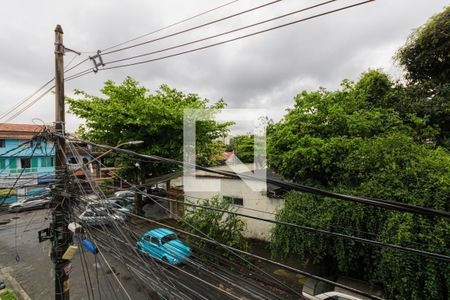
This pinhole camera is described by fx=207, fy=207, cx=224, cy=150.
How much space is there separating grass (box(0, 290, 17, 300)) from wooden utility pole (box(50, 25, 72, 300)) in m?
3.49

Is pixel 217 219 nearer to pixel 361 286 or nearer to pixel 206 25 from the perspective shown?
pixel 361 286

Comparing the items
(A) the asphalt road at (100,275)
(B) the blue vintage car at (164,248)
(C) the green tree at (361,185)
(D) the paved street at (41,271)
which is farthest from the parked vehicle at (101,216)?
(C) the green tree at (361,185)

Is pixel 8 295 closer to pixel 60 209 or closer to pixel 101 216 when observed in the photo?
pixel 60 209

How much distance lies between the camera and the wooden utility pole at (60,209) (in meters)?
3.86

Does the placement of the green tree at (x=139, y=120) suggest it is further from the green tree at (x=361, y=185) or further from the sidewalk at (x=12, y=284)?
the sidewalk at (x=12, y=284)

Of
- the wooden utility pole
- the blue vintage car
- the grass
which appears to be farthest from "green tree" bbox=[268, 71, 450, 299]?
→ the grass

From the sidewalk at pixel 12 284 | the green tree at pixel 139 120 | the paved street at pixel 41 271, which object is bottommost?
the paved street at pixel 41 271

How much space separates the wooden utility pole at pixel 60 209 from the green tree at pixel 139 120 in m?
4.18

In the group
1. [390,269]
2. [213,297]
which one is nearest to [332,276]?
[390,269]

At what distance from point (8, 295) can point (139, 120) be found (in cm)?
646

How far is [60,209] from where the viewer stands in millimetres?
3951

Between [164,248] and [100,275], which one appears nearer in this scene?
[164,248]

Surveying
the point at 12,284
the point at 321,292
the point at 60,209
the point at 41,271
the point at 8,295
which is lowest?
the point at 41,271

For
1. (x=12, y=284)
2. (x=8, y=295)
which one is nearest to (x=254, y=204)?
(x=8, y=295)
